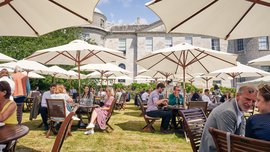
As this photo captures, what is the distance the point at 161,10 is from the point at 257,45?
3718cm

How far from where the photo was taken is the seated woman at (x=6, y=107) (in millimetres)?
3565

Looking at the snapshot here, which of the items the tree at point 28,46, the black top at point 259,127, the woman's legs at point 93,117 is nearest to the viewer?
the black top at point 259,127

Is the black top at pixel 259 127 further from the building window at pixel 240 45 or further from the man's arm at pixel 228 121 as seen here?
the building window at pixel 240 45

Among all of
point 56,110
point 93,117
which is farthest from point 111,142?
point 56,110

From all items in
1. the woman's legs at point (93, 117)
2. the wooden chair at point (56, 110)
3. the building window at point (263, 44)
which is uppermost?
the building window at point (263, 44)

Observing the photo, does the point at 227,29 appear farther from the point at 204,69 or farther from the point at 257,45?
the point at 257,45

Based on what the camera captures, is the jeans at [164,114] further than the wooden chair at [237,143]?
Yes

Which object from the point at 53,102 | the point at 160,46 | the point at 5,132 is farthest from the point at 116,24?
the point at 5,132

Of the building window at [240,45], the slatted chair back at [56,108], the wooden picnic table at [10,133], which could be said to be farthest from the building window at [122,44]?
the wooden picnic table at [10,133]

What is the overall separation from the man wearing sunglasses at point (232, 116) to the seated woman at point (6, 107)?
2767 millimetres

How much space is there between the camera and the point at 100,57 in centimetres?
1026

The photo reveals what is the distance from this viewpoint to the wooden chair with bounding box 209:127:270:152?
1684 mm

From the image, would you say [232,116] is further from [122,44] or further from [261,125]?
[122,44]

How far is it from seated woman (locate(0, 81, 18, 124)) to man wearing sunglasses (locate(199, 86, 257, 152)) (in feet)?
9.08
